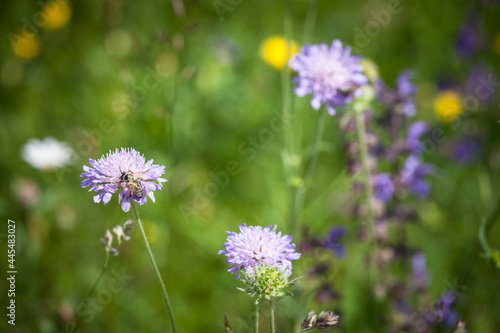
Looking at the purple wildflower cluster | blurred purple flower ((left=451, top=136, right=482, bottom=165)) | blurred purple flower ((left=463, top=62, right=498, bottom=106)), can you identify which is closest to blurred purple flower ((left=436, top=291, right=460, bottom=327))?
the purple wildflower cluster

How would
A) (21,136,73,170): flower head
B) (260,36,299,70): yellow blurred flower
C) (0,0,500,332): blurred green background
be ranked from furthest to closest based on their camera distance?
(260,36,299,70): yellow blurred flower → (21,136,73,170): flower head → (0,0,500,332): blurred green background

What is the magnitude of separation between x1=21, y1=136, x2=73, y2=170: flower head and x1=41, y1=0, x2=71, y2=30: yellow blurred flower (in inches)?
48.6

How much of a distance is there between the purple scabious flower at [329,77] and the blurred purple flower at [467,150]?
1.53 metres

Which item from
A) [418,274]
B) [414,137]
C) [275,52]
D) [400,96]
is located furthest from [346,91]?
[275,52]

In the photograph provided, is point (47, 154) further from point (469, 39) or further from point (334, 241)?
point (469, 39)

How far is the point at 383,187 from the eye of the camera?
93.5 inches

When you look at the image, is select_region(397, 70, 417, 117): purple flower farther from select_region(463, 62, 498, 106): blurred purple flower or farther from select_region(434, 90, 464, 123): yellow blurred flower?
select_region(434, 90, 464, 123): yellow blurred flower

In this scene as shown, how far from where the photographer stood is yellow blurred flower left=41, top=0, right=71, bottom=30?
4.02 m

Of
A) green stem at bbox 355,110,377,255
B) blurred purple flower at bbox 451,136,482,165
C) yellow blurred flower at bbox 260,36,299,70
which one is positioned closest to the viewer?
green stem at bbox 355,110,377,255

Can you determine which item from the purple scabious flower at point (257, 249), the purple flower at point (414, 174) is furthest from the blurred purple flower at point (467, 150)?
the purple scabious flower at point (257, 249)

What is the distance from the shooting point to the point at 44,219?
300 cm

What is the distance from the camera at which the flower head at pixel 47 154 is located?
9.95 feet

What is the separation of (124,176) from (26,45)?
10.0 ft

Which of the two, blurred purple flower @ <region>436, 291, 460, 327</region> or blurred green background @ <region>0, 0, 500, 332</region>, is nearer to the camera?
blurred purple flower @ <region>436, 291, 460, 327</region>
